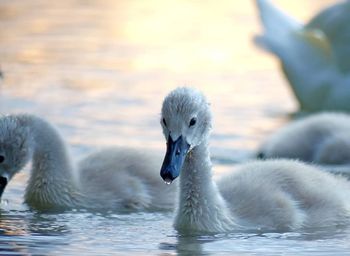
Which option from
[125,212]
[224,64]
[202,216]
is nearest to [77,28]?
[224,64]

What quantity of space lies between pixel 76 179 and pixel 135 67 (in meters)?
→ 5.84

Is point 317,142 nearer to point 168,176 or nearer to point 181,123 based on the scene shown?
point 181,123

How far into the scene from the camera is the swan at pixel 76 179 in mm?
9789

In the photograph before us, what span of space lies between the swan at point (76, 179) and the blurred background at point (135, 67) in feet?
5.66

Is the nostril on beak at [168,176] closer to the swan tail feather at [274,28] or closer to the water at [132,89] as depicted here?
the water at [132,89]

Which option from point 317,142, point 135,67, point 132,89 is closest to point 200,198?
point 317,142

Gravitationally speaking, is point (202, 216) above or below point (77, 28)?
below

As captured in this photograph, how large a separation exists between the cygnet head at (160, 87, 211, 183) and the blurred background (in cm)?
309

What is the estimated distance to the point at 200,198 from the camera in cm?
870

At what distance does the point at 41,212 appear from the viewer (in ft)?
31.5

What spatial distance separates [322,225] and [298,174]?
383 mm

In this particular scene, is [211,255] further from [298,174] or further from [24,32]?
[24,32]

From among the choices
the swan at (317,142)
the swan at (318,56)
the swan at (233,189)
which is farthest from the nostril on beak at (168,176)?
the swan at (318,56)

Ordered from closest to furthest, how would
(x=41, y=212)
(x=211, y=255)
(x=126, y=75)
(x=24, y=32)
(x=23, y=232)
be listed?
1. (x=211, y=255)
2. (x=23, y=232)
3. (x=41, y=212)
4. (x=126, y=75)
5. (x=24, y=32)
